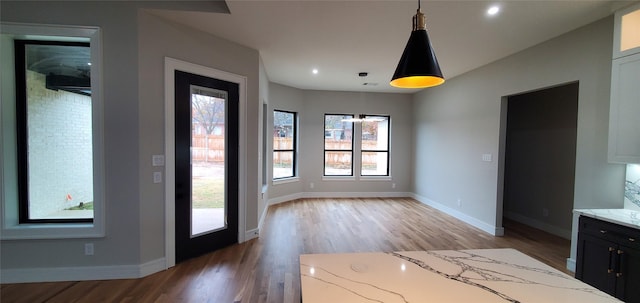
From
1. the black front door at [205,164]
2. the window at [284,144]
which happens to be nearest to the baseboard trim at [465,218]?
the window at [284,144]

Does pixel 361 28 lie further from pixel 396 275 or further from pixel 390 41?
pixel 396 275

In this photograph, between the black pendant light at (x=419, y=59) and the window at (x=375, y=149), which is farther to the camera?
the window at (x=375, y=149)

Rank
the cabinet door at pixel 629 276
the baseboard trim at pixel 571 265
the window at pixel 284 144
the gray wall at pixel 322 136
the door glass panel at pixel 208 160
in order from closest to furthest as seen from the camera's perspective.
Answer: the cabinet door at pixel 629 276 < the baseboard trim at pixel 571 265 < the door glass panel at pixel 208 160 < the window at pixel 284 144 < the gray wall at pixel 322 136

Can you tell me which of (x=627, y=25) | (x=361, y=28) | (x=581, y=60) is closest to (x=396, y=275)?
(x=361, y=28)

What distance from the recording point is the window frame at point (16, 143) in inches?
101

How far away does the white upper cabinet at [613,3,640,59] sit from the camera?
2.43 meters

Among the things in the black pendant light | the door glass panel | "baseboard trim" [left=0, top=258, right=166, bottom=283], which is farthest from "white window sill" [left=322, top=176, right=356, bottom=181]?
Answer: the black pendant light

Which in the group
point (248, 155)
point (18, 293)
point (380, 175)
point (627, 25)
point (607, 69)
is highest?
point (627, 25)

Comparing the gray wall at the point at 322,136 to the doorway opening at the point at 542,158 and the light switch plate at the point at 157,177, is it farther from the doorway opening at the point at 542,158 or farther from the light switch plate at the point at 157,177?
the light switch plate at the point at 157,177

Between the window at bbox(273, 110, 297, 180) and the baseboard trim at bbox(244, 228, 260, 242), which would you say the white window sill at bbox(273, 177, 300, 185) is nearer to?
the window at bbox(273, 110, 297, 180)

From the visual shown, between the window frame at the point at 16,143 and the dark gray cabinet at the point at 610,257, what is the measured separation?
4.71 meters

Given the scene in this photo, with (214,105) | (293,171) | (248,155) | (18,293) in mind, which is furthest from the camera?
(293,171)

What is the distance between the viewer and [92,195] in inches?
108

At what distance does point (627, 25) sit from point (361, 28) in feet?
8.22
